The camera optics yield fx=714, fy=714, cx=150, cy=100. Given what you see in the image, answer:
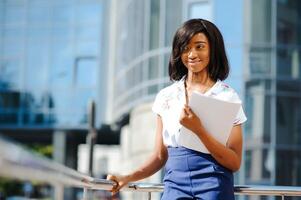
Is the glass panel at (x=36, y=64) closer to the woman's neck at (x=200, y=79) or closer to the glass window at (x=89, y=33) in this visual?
the glass window at (x=89, y=33)

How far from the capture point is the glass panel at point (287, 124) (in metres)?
18.8

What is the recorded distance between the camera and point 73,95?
1264 inches

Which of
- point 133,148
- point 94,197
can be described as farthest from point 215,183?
point 133,148

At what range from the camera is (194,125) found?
2.62 m

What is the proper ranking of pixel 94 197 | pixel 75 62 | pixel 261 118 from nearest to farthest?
pixel 94 197
pixel 261 118
pixel 75 62

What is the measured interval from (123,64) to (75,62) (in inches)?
260

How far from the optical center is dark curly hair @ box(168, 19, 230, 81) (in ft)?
9.07

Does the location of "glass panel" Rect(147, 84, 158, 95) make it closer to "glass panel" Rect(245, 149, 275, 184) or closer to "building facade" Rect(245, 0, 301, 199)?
"building facade" Rect(245, 0, 301, 199)

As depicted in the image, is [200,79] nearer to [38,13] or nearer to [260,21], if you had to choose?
[260,21]

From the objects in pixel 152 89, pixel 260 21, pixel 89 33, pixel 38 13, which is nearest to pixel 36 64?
pixel 38 13

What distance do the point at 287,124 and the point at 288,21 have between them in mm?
2753

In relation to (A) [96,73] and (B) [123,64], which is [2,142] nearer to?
(B) [123,64]

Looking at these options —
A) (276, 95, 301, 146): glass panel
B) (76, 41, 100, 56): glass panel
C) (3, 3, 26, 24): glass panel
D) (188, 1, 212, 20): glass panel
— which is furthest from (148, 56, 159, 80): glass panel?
(3, 3, 26, 24): glass panel

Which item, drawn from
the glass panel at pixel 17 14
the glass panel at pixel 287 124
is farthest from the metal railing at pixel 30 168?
the glass panel at pixel 17 14
